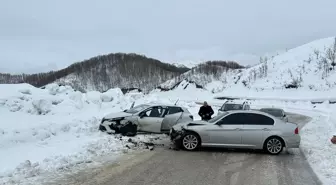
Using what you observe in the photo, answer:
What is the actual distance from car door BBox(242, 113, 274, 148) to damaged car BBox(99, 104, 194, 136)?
172 inches

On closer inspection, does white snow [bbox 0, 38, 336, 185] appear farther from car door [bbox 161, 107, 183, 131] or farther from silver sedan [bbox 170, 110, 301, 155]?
silver sedan [bbox 170, 110, 301, 155]

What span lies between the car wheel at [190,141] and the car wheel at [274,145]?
231cm

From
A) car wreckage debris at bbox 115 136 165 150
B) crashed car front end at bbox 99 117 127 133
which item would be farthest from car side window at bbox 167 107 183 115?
car wreckage debris at bbox 115 136 165 150

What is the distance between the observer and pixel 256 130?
36.6ft

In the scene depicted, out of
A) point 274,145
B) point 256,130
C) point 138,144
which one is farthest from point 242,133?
point 138,144

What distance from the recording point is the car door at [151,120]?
14.3 meters

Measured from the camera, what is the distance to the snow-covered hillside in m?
71.9

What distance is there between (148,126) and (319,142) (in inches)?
280

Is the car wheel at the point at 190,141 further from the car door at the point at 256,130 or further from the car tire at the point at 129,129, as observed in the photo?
the car tire at the point at 129,129

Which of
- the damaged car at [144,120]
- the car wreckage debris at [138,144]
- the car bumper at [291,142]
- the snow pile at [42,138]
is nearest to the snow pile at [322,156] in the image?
the car bumper at [291,142]

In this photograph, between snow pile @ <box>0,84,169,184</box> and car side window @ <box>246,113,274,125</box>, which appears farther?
car side window @ <box>246,113,274,125</box>

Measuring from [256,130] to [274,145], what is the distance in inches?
30.3

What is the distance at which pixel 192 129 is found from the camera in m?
11.3

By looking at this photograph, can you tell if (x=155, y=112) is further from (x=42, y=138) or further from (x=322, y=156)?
(x=322, y=156)
